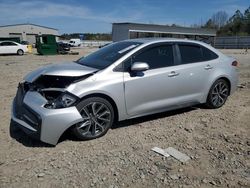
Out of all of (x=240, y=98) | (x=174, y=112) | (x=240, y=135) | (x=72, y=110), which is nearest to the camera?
(x=72, y=110)

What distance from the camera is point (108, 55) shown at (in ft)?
17.4

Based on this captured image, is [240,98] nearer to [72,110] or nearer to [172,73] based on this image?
[172,73]

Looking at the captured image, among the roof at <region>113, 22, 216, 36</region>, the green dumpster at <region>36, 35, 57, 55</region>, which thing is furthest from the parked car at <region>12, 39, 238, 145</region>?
the roof at <region>113, 22, 216, 36</region>

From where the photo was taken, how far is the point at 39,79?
15.4 feet

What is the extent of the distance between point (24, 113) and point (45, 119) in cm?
57

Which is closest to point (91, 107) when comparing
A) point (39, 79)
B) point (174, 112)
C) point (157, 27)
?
point (39, 79)

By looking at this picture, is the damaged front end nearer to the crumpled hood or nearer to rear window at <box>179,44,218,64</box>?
the crumpled hood

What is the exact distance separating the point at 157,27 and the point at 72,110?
50396mm

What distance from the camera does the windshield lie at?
16.3 ft

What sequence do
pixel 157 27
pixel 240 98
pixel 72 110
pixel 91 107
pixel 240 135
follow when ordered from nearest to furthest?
pixel 72 110 < pixel 91 107 < pixel 240 135 < pixel 240 98 < pixel 157 27

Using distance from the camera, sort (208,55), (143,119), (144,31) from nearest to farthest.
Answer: (143,119) < (208,55) < (144,31)

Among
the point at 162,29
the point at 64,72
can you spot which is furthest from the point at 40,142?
the point at 162,29

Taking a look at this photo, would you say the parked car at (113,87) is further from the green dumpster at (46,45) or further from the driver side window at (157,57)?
the green dumpster at (46,45)

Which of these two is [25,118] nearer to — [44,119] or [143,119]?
[44,119]
